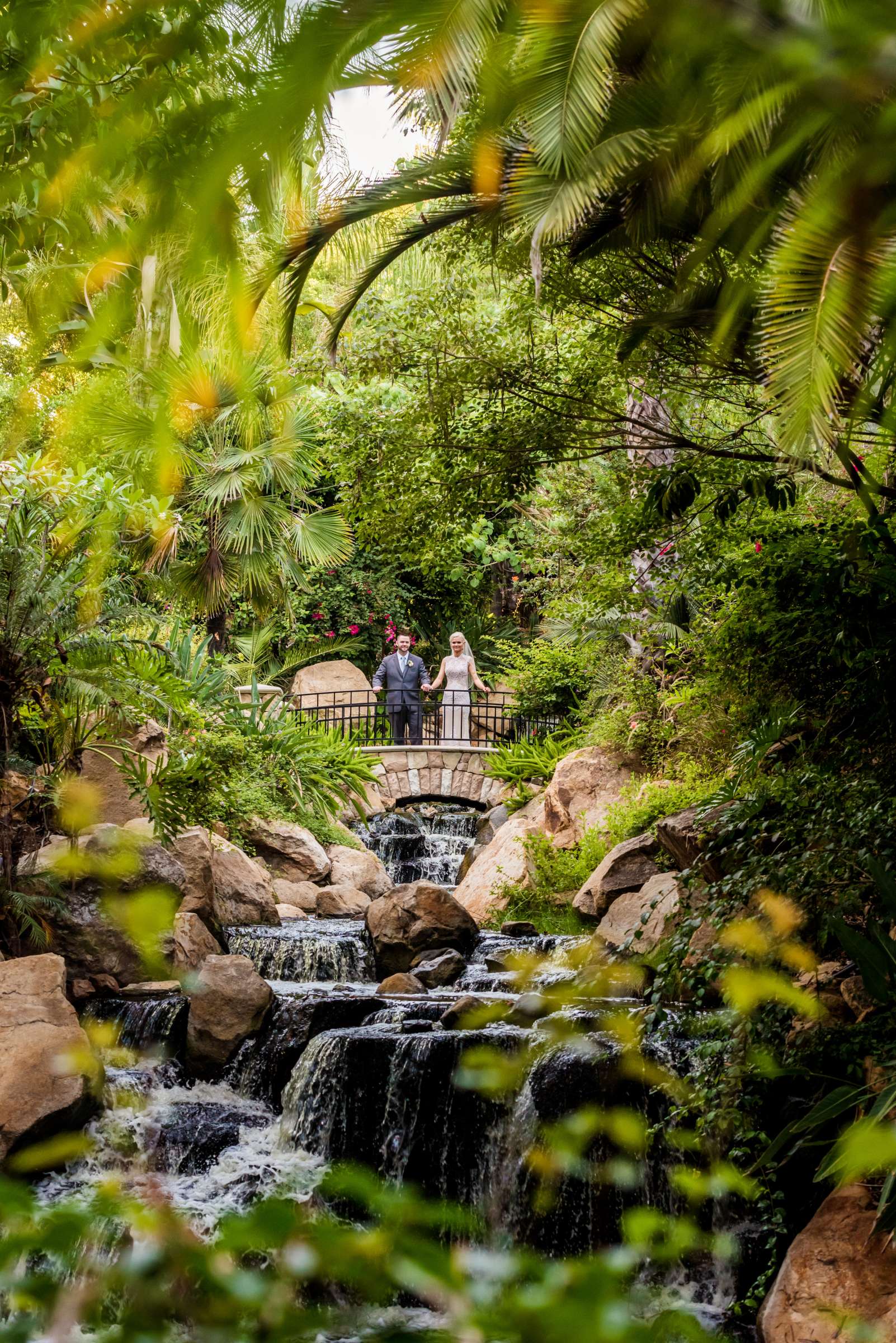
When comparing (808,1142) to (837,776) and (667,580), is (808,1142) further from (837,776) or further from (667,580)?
(667,580)

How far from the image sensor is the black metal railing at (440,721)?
57.6ft

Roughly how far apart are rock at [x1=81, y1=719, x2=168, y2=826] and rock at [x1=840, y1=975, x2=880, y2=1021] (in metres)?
7.07

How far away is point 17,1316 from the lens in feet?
1.92

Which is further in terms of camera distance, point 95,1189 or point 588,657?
point 588,657

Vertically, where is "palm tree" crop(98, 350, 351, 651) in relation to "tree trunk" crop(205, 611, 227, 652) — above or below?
above

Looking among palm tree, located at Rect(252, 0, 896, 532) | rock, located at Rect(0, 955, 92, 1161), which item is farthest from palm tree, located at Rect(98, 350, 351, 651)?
palm tree, located at Rect(252, 0, 896, 532)

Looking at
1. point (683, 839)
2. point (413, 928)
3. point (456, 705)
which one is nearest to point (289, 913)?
point (413, 928)

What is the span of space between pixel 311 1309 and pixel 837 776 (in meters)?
5.34

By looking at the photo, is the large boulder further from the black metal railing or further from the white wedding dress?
the white wedding dress

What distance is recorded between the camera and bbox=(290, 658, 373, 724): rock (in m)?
20.5

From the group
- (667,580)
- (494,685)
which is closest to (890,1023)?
Answer: (667,580)

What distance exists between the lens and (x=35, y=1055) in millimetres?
6578

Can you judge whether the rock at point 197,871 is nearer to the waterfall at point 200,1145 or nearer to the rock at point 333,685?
the waterfall at point 200,1145

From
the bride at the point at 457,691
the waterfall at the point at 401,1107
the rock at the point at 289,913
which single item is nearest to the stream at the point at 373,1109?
the waterfall at the point at 401,1107
